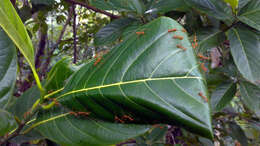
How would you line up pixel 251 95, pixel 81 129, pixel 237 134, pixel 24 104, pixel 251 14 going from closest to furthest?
1. pixel 81 129
2. pixel 24 104
3. pixel 251 14
4. pixel 251 95
5. pixel 237 134

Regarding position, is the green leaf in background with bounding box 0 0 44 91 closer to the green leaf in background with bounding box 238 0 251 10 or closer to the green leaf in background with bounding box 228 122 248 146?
the green leaf in background with bounding box 238 0 251 10

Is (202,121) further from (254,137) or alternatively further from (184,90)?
(254,137)

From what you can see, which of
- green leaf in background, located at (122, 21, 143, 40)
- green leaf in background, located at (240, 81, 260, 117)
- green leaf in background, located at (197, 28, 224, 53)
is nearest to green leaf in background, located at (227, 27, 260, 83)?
green leaf in background, located at (197, 28, 224, 53)

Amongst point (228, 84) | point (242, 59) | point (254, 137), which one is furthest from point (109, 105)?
point (254, 137)

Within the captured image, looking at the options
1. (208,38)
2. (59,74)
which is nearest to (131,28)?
(208,38)

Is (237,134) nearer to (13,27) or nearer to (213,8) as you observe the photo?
(213,8)
